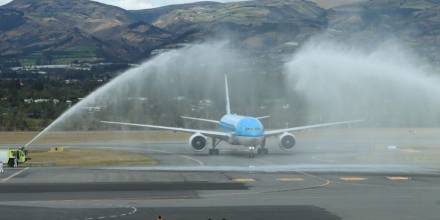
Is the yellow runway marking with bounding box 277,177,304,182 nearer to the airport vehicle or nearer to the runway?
the runway

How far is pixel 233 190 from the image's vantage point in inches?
1688

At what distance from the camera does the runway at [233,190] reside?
111 ft

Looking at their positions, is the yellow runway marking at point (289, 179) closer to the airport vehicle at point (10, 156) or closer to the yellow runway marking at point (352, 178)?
the yellow runway marking at point (352, 178)

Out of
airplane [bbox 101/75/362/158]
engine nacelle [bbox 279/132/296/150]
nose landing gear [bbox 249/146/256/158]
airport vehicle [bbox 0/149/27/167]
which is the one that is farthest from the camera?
engine nacelle [bbox 279/132/296/150]

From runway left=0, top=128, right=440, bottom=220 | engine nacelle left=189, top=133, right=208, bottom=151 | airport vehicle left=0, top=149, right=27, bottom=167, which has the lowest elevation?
runway left=0, top=128, right=440, bottom=220

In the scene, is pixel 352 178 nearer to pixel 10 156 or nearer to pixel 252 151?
pixel 252 151

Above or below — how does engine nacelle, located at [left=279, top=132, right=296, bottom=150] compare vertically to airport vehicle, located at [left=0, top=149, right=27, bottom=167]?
above

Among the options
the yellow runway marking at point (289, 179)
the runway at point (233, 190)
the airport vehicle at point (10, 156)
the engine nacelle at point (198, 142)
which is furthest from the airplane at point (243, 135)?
the yellow runway marking at point (289, 179)

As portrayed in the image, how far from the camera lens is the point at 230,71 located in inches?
6599

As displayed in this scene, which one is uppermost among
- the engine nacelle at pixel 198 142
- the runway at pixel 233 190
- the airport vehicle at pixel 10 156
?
the engine nacelle at pixel 198 142

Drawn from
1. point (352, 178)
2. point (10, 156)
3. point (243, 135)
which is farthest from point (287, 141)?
point (352, 178)

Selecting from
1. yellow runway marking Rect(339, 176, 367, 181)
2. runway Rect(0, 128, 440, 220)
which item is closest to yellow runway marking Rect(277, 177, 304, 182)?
runway Rect(0, 128, 440, 220)

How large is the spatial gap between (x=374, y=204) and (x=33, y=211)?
641 inches

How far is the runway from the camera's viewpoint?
33.9m
